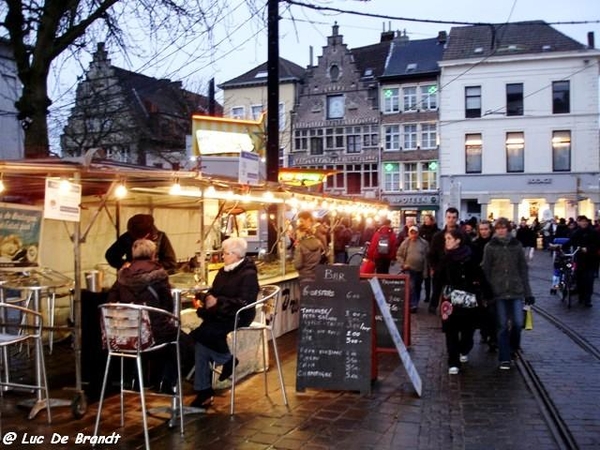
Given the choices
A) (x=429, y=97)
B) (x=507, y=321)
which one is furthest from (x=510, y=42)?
(x=507, y=321)

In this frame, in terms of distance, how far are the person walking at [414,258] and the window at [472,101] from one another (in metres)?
29.2

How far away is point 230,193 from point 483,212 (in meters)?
32.8

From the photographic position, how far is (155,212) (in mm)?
11359

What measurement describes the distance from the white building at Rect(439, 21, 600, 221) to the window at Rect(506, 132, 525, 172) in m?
0.06

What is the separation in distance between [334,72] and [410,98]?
21.1ft

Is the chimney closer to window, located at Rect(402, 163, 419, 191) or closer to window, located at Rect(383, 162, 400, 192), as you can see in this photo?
window, located at Rect(402, 163, 419, 191)

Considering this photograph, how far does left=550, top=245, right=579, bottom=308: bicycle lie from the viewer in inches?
488

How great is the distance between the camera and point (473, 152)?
128ft

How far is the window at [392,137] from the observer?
4253 cm

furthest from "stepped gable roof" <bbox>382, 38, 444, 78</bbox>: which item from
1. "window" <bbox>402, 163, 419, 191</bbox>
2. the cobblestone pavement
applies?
the cobblestone pavement

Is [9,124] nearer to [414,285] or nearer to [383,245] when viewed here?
[383,245]

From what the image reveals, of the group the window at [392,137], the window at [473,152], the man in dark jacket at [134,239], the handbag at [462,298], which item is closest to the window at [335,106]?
the window at [392,137]

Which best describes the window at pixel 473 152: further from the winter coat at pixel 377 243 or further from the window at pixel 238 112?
the winter coat at pixel 377 243

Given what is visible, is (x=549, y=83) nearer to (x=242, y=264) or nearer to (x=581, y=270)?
(x=581, y=270)
